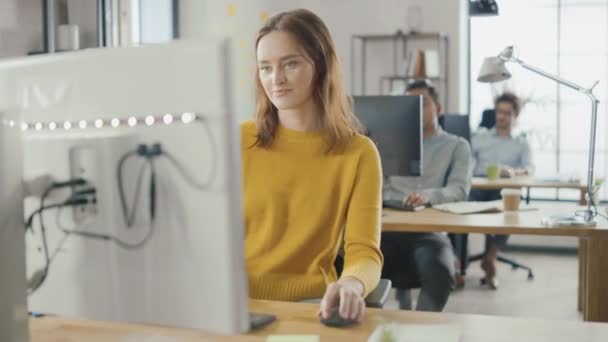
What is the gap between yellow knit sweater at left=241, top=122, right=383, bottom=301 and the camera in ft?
5.00

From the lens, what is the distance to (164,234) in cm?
81

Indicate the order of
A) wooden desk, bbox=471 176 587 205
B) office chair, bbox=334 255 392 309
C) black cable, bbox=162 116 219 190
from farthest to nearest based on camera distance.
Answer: wooden desk, bbox=471 176 587 205 → office chair, bbox=334 255 392 309 → black cable, bbox=162 116 219 190

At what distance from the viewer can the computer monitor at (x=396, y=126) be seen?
2.71 m

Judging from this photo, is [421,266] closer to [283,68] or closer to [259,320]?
[283,68]

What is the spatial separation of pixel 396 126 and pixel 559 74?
10.7 ft

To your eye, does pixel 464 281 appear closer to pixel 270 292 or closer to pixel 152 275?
pixel 270 292

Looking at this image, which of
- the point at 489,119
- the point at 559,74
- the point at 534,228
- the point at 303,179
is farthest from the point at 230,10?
the point at 303,179

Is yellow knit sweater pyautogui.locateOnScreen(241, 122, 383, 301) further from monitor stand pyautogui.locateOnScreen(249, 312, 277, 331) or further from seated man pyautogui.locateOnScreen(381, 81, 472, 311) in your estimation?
seated man pyautogui.locateOnScreen(381, 81, 472, 311)

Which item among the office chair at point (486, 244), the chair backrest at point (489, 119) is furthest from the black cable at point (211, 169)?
the chair backrest at point (489, 119)

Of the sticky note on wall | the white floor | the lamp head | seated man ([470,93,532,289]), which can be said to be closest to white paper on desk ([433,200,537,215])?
the lamp head

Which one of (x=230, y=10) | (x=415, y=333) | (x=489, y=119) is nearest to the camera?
(x=415, y=333)

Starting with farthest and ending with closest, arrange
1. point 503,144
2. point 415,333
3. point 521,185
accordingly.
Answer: point 503,144
point 521,185
point 415,333

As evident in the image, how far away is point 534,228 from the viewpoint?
245 cm

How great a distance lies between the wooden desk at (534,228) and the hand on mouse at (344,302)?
4.49 feet
